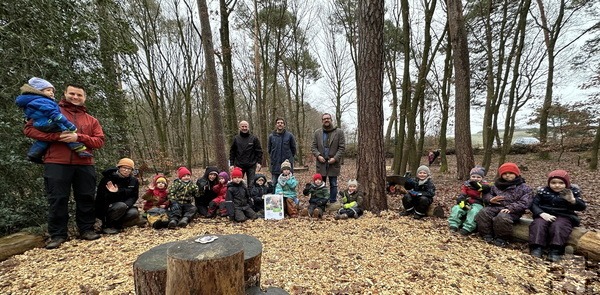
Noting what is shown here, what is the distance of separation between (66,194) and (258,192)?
2.72 m

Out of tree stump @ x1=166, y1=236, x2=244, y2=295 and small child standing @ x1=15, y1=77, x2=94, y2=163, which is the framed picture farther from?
tree stump @ x1=166, y1=236, x2=244, y2=295

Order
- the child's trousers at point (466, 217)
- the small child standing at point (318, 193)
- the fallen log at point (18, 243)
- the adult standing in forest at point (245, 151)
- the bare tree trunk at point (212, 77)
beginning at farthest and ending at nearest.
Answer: the bare tree trunk at point (212, 77)
the adult standing in forest at point (245, 151)
the small child standing at point (318, 193)
the child's trousers at point (466, 217)
the fallen log at point (18, 243)

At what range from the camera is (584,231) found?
278 centimetres

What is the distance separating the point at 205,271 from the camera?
130 cm

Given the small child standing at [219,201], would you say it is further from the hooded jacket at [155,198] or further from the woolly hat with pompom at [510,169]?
the woolly hat with pompom at [510,169]

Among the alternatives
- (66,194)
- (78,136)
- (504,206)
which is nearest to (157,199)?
(66,194)

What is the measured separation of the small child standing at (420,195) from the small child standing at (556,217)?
4.53ft

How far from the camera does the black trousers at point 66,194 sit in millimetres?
3102

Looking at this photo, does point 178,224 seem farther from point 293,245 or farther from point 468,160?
point 468,160

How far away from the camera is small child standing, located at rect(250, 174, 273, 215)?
4.84 m

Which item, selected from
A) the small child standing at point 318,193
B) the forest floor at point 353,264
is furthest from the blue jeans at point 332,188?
the forest floor at point 353,264

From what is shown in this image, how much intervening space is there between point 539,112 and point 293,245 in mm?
12274

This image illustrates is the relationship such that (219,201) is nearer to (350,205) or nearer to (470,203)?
(350,205)

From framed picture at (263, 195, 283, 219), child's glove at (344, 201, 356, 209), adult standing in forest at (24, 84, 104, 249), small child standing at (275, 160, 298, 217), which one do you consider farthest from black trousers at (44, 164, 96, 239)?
child's glove at (344, 201, 356, 209)
